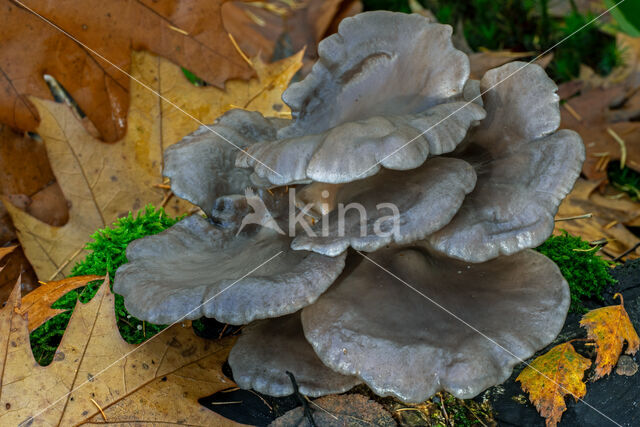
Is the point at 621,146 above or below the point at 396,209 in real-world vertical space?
below

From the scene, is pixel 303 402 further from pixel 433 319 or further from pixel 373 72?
pixel 373 72

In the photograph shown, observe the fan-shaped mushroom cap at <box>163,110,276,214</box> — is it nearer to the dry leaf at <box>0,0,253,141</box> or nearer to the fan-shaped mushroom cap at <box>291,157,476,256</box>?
the fan-shaped mushroom cap at <box>291,157,476,256</box>

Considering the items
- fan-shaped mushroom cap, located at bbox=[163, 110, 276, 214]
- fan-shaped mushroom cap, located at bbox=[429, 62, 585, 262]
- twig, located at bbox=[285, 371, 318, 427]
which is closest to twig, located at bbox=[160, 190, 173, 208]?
fan-shaped mushroom cap, located at bbox=[163, 110, 276, 214]

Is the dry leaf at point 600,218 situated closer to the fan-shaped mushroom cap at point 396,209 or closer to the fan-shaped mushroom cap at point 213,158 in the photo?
the fan-shaped mushroom cap at point 396,209

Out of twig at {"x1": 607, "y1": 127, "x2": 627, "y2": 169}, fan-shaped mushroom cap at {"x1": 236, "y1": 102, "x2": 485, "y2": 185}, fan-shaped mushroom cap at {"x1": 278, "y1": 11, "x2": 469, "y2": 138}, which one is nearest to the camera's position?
fan-shaped mushroom cap at {"x1": 236, "y1": 102, "x2": 485, "y2": 185}

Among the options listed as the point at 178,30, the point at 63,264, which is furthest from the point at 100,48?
the point at 63,264

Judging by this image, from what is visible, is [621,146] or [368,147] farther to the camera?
[621,146]
